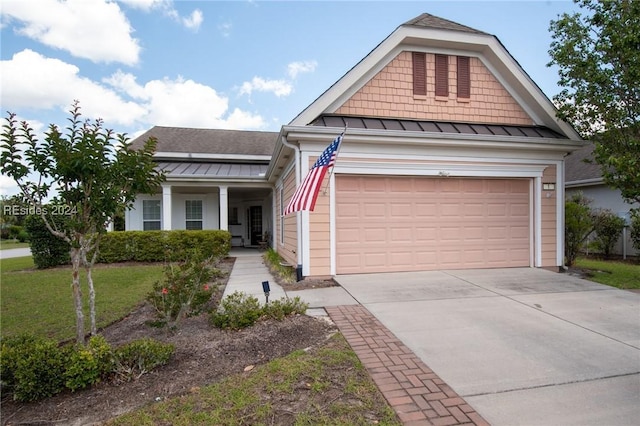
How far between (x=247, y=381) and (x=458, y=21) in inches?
395

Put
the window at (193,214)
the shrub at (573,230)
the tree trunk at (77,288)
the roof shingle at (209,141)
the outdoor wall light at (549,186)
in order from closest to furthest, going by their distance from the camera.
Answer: the tree trunk at (77,288)
the outdoor wall light at (549,186)
the shrub at (573,230)
the window at (193,214)
the roof shingle at (209,141)

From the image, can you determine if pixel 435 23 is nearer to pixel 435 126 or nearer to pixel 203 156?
pixel 435 126

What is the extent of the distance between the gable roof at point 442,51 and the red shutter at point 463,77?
0.70 feet

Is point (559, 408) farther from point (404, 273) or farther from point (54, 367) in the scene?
point (404, 273)

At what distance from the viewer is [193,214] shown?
15.1 meters

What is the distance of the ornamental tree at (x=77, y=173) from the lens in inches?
134

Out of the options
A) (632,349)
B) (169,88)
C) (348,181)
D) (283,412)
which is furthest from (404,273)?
(169,88)

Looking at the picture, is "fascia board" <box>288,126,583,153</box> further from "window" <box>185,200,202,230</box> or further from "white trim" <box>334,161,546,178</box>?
"window" <box>185,200,202,230</box>

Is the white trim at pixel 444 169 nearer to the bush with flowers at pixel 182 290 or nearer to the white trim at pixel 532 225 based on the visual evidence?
the white trim at pixel 532 225

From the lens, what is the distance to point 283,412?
2.64 meters

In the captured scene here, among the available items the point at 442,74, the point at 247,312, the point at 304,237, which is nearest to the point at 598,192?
the point at 442,74

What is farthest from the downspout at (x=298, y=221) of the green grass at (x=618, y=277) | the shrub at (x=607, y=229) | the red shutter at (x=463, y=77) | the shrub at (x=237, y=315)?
the shrub at (x=607, y=229)

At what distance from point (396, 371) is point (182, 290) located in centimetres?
305

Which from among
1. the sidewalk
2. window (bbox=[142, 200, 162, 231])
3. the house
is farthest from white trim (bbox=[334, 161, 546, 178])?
window (bbox=[142, 200, 162, 231])
